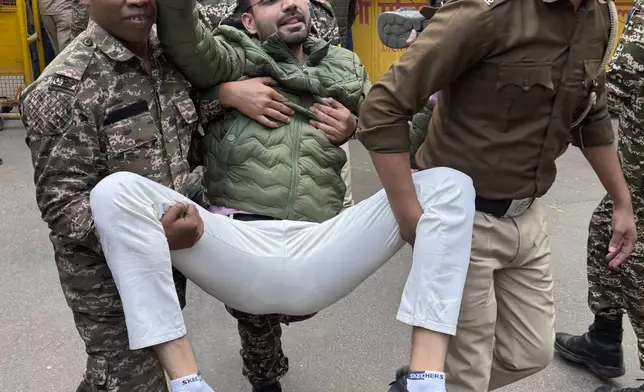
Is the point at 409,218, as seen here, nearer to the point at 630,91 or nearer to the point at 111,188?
the point at 111,188

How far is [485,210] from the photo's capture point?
7.38ft

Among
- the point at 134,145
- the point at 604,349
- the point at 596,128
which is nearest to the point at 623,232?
the point at 596,128

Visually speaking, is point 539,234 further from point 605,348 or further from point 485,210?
point 605,348

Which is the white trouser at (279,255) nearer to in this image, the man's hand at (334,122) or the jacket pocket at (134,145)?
the jacket pocket at (134,145)

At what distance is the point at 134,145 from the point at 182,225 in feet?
1.11

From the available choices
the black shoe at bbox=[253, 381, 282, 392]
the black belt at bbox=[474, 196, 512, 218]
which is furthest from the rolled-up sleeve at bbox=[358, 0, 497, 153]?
the black shoe at bbox=[253, 381, 282, 392]

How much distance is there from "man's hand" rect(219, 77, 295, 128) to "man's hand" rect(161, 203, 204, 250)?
443 mm

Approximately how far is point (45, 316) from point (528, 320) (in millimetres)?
2484

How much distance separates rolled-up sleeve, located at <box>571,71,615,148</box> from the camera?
2.41 meters

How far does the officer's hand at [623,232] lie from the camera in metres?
Answer: 2.56

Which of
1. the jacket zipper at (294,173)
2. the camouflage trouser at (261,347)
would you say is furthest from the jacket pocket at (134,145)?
the camouflage trouser at (261,347)

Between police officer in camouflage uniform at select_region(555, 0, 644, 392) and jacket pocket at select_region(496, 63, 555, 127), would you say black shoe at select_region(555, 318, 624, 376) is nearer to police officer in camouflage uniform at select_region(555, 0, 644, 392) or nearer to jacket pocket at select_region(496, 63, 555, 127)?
police officer in camouflage uniform at select_region(555, 0, 644, 392)

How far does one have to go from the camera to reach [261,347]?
286cm

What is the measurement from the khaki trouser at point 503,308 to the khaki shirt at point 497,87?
15cm
